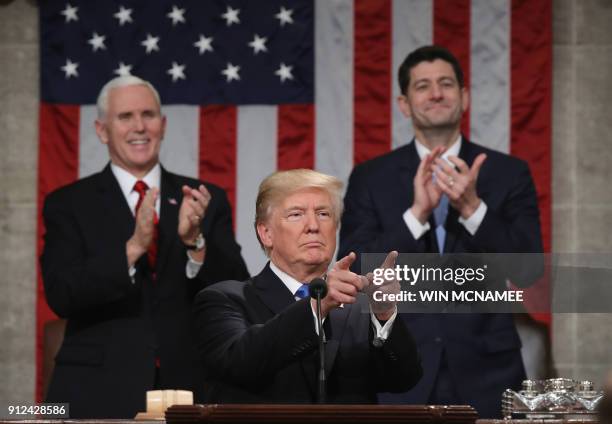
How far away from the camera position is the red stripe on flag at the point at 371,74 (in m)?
6.92

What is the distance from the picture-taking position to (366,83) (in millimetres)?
6957

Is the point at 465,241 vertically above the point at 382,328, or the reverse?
the point at 465,241

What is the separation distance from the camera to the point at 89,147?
692 cm

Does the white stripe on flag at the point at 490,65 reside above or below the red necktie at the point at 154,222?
above

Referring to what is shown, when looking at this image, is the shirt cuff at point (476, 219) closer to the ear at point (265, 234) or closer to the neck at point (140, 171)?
the neck at point (140, 171)

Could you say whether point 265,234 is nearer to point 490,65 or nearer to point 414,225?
point 414,225

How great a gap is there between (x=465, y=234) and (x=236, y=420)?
3.07 meters

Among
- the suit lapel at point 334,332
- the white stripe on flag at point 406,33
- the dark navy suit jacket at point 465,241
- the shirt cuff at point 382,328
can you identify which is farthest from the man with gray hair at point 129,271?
the shirt cuff at point 382,328

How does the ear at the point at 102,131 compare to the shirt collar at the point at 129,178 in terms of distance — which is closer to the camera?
the shirt collar at the point at 129,178

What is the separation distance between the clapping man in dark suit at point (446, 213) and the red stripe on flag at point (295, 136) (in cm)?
42

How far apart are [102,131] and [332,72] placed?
142cm

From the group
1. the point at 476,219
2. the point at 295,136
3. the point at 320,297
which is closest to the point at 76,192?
the point at 295,136

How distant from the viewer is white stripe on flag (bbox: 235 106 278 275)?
6.94 m

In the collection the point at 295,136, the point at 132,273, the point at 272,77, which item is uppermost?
the point at 272,77
